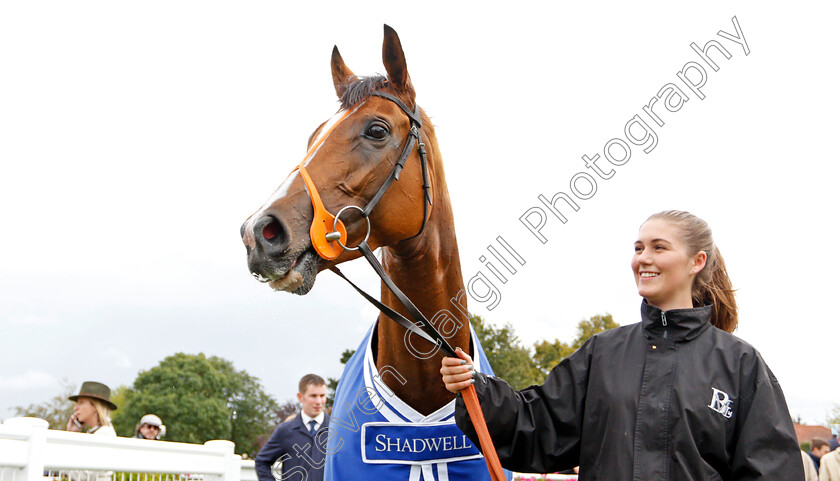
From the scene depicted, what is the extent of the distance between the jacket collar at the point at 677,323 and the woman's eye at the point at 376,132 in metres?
1.23

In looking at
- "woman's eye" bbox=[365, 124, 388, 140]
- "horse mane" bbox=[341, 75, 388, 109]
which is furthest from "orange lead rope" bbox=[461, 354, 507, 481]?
"horse mane" bbox=[341, 75, 388, 109]

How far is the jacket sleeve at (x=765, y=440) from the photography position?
6.60 ft

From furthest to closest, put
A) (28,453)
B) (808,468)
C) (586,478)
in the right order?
(808,468) < (28,453) < (586,478)

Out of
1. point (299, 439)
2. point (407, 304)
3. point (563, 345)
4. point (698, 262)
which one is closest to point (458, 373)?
point (407, 304)

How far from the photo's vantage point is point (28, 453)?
10.6 ft

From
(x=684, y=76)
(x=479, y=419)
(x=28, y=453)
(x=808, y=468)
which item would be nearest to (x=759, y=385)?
(x=479, y=419)

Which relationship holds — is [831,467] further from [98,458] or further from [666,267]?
[98,458]

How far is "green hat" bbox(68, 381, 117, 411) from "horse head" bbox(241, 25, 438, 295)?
13.6 ft

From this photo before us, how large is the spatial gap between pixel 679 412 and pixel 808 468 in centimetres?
620

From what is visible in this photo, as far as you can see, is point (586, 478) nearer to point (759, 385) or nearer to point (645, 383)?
point (645, 383)

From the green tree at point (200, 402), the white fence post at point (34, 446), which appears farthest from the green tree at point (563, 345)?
the white fence post at point (34, 446)

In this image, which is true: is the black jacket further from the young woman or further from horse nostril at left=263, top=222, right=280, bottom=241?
horse nostril at left=263, top=222, right=280, bottom=241

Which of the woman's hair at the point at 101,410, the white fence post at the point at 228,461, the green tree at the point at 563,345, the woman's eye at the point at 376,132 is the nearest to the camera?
the woman's eye at the point at 376,132

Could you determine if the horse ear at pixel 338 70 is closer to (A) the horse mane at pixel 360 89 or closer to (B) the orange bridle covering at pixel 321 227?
(A) the horse mane at pixel 360 89
